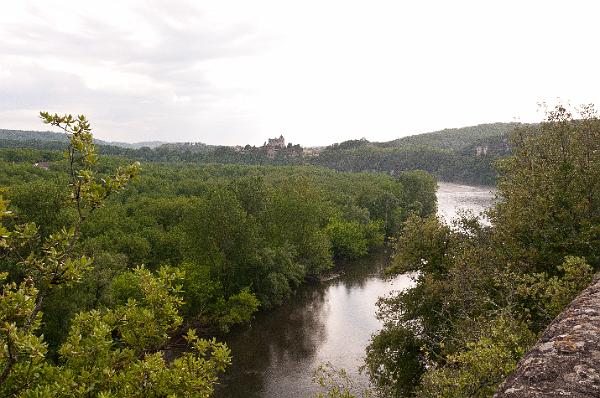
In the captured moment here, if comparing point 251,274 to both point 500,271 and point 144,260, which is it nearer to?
point 144,260

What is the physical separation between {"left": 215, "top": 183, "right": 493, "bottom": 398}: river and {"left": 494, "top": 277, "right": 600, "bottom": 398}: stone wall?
17.6 meters

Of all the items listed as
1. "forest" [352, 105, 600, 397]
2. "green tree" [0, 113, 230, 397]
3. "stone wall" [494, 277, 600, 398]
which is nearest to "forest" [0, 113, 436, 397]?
"green tree" [0, 113, 230, 397]

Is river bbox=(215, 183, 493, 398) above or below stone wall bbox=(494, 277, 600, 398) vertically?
below

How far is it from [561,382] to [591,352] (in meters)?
1.01

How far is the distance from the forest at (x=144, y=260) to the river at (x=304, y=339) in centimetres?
209

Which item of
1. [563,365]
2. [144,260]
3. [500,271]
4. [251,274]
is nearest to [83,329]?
[563,365]

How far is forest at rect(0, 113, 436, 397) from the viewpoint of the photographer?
21.8 feet

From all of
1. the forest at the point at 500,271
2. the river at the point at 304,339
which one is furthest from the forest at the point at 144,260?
the forest at the point at 500,271

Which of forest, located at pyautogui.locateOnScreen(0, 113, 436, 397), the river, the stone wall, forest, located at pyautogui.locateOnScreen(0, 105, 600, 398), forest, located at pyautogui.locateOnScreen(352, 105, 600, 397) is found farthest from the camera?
the river

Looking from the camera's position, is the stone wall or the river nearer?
the stone wall

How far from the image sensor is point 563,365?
21.2 ft

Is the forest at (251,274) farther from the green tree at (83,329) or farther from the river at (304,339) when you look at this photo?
the river at (304,339)

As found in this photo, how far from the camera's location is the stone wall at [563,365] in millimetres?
5977

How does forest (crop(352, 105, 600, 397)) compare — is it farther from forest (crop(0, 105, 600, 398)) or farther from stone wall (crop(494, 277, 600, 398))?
stone wall (crop(494, 277, 600, 398))
